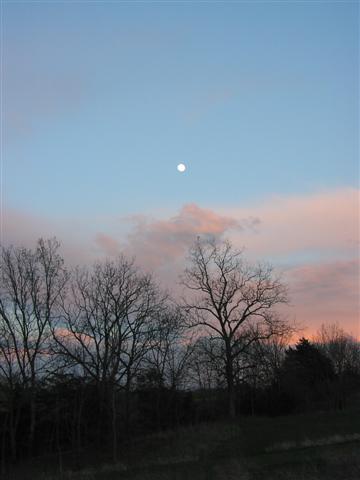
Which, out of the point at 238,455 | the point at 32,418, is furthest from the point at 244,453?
the point at 32,418

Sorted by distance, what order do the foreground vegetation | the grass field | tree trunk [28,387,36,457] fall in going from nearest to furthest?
1. the grass field
2. the foreground vegetation
3. tree trunk [28,387,36,457]

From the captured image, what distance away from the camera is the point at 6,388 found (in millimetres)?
34875

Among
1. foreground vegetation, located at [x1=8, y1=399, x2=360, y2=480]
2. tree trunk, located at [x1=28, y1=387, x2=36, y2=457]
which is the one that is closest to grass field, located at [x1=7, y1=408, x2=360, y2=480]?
foreground vegetation, located at [x1=8, y1=399, x2=360, y2=480]

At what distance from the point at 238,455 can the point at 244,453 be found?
3.78ft

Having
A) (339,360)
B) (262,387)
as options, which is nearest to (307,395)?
(262,387)

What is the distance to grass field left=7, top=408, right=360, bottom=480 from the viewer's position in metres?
19.3

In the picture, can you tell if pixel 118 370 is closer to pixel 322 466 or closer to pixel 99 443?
pixel 99 443

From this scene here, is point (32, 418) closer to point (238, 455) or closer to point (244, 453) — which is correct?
point (244, 453)

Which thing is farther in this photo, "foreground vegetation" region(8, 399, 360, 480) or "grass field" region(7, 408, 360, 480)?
Result: "foreground vegetation" region(8, 399, 360, 480)

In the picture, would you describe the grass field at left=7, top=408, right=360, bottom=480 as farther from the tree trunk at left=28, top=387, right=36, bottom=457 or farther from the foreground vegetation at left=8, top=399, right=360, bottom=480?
the tree trunk at left=28, top=387, right=36, bottom=457

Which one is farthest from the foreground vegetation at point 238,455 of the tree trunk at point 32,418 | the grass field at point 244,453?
the tree trunk at point 32,418

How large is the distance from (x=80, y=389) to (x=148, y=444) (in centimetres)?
853

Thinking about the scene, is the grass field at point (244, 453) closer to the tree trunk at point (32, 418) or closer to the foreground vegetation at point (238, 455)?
the foreground vegetation at point (238, 455)

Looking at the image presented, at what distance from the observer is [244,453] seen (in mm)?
27516
